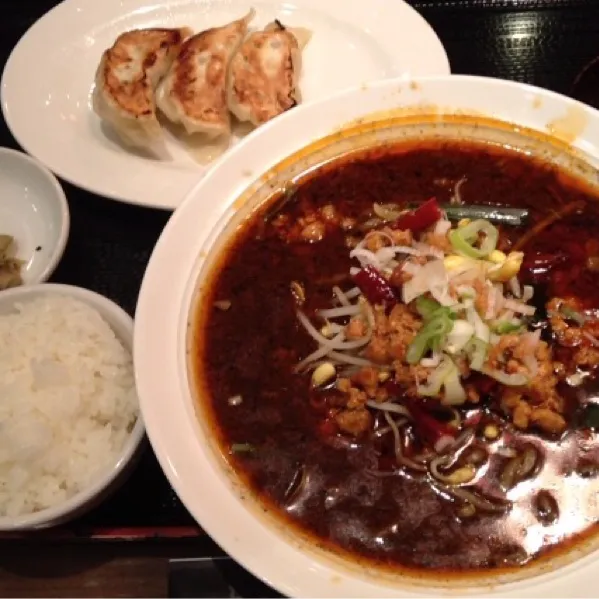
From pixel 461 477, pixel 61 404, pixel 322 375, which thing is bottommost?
pixel 61 404

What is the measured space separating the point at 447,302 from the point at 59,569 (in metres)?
1.69

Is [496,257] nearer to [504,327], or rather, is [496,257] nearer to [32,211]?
[504,327]

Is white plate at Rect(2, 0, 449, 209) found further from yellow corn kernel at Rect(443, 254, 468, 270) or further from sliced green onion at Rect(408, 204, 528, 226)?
yellow corn kernel at Rect(443, 254, 468, 270)

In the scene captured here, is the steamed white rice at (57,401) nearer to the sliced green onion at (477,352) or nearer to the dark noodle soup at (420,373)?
the dark noodle soup at (420,373)

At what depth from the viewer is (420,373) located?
200 cm

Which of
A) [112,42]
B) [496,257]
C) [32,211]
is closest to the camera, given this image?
[496,257]

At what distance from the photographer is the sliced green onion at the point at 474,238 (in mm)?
2184

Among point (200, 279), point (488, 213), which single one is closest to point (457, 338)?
point (488, 213)

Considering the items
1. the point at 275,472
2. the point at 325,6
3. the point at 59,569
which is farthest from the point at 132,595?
the point at 325,6

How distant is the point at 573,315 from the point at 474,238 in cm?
40

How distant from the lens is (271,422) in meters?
2.10

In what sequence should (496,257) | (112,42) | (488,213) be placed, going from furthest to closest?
(112,42) < (488,213) < (496,257)

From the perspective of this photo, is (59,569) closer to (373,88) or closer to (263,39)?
(373,88)

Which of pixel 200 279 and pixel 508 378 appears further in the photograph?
pixel 200 279
